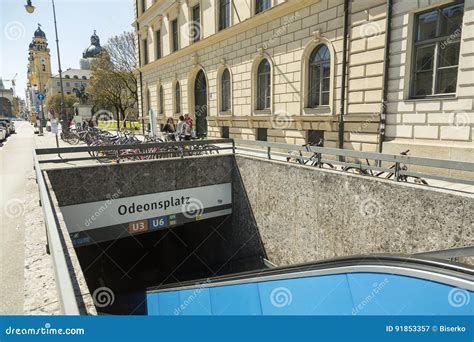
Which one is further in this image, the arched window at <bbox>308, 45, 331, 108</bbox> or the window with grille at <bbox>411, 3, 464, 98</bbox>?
the arched window at <bbox>308, 45, 331, 108</bbox>

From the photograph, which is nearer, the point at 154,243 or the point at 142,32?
the point at 154,243

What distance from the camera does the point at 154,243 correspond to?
14930mm

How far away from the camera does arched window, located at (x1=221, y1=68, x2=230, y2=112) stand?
18.0 metres

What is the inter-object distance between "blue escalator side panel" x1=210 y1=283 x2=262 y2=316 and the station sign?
525 cm

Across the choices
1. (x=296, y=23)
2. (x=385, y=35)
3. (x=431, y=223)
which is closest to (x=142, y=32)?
(x=296, y=23)

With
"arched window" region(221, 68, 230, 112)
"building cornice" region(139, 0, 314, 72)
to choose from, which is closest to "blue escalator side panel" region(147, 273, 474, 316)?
"building cornice" region(139, 0, 314, 72)

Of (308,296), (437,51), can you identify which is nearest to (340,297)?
(308,296)

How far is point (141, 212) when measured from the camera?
10227 mm

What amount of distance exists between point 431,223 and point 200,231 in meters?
9.20

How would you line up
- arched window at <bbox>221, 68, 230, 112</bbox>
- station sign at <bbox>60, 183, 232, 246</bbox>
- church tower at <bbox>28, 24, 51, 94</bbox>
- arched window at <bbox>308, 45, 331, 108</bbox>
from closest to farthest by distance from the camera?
station sign at <bbox>60, 183, 232, 246</bbox> < arched window at <bbox>308, 45, 331, 108</bbox> < arched window at <bbox>221, 68, 230, 112</bbox> < church tower at <bbox>28, 24, 51, 94</bbox>

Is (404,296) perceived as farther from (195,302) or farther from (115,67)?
(115,67)

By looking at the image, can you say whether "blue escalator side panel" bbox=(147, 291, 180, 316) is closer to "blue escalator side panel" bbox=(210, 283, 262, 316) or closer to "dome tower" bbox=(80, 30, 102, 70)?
"blue escalator side panel" bbox=(210, 283, 262, 316)
